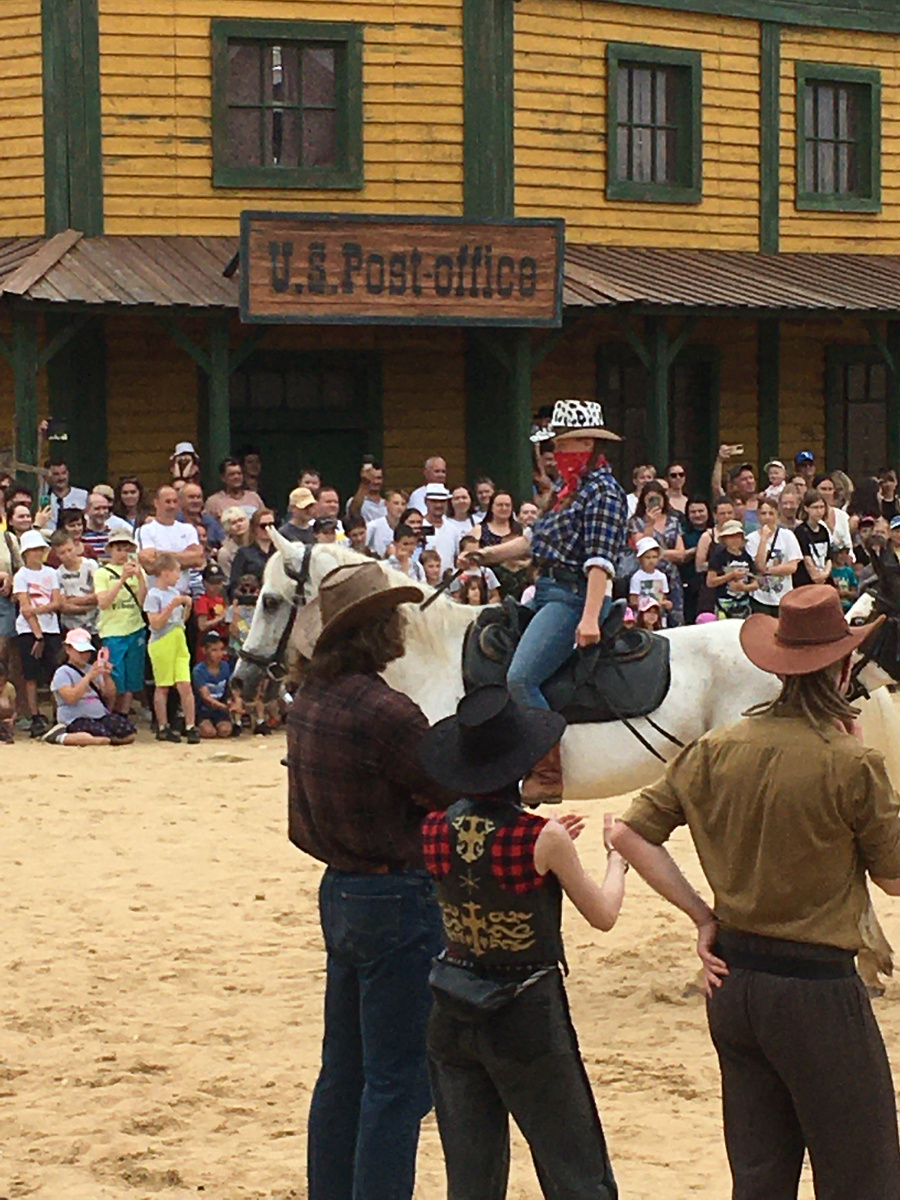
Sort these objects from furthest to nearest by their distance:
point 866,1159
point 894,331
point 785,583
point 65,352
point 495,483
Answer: point 894,331 < point 495,483 < point 65,352 < point 785,583 < point 866,1159

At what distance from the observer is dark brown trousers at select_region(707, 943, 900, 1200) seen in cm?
436

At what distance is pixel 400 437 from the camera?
20.8 meters

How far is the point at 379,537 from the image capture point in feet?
54.5

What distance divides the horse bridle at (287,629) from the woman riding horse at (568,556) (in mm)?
827

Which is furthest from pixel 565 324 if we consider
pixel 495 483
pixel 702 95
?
pixel 702 95

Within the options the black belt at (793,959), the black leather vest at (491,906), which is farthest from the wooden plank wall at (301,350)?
the black belt at (793,959)

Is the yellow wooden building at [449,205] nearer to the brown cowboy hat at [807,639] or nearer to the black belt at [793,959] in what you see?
the brown cowboy hat at [807,639]

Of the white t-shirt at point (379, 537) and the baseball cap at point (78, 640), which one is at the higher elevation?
the white t-shirt at point (379, 537)

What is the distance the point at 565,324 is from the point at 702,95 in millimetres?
3663

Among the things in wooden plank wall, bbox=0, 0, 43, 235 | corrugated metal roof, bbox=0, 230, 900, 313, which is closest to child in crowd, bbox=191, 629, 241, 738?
corrugated metal roof, bbox=0, 230, 900, 313

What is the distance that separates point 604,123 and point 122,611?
9.06m

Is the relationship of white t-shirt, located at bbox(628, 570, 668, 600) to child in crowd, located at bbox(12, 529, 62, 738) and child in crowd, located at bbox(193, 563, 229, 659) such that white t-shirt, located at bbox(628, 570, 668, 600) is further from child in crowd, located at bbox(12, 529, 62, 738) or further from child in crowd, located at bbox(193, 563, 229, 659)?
child in crowd, located at bbox(12, 529, 62, 738)

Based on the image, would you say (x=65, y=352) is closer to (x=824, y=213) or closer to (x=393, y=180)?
(x=393, y=180)

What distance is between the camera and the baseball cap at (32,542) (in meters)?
15.0
